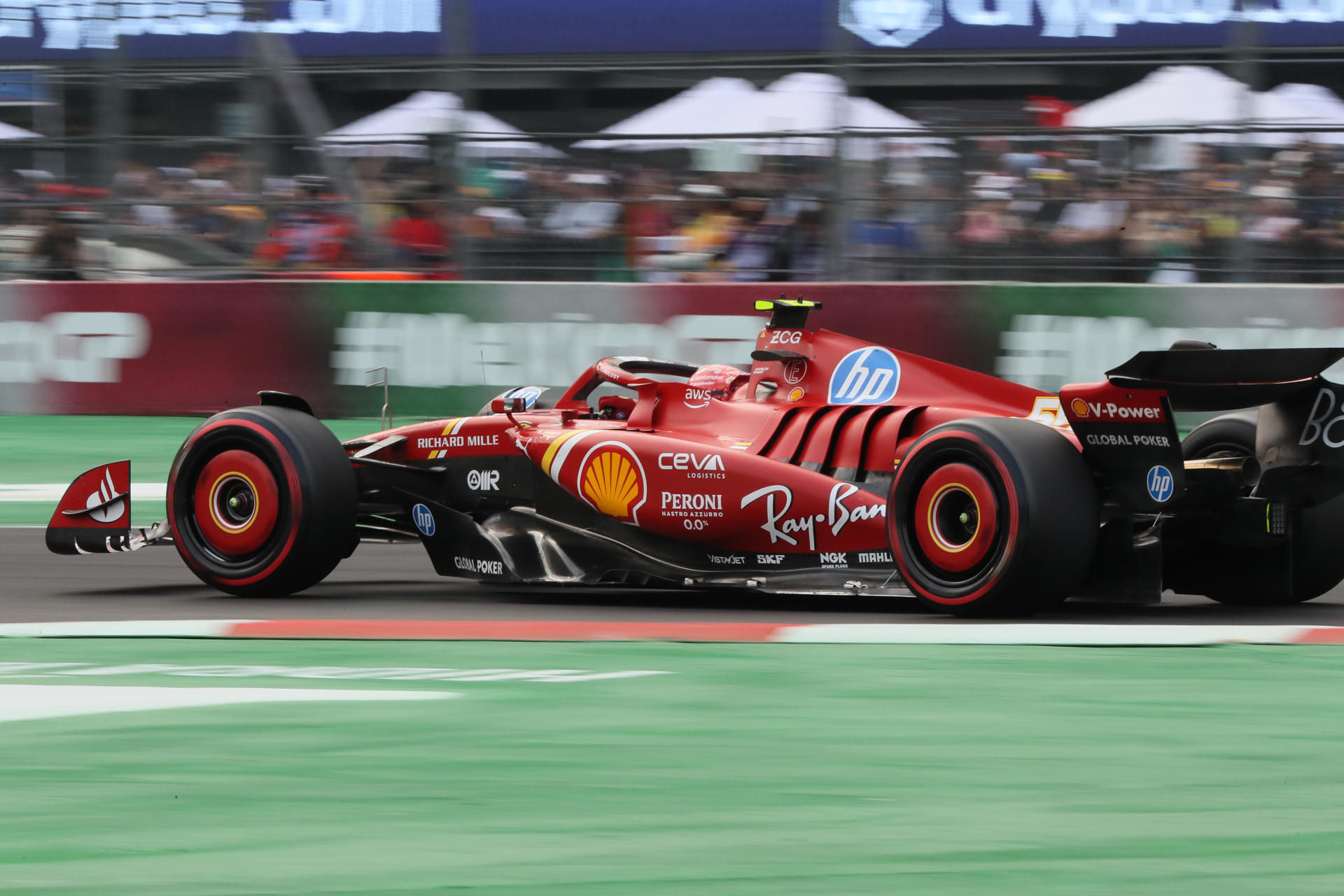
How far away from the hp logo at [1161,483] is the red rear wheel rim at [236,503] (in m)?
3.33

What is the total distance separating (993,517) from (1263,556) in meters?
1.36

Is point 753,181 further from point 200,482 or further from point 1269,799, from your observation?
point 1269,799

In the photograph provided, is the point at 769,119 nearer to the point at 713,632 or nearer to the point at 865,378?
the point at 865,378

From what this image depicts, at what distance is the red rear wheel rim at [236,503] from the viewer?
7254 mm

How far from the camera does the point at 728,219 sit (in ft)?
44.8

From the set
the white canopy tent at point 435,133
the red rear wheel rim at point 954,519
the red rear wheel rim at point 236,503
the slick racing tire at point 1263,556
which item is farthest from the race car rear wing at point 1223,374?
the white canopy tent at point 435,133

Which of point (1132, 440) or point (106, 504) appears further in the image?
point (106, 504)

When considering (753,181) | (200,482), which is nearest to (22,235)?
(753,181)

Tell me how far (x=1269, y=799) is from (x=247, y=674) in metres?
2.84

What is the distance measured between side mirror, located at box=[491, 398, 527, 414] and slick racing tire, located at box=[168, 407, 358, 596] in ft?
2.24

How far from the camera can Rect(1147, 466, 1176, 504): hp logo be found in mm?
5965

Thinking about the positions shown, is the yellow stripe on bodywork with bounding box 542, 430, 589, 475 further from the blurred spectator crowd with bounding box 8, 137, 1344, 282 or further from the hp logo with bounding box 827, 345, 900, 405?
the blurred spectator crowd with bounding box 8, 137, 1344, 282

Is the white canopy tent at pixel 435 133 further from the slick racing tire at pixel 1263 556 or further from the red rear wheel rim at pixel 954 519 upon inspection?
the red rear wheel rim at pixel 954 519

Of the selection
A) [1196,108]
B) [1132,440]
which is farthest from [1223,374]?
[1196,108]
